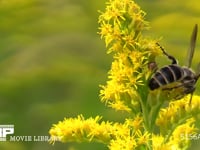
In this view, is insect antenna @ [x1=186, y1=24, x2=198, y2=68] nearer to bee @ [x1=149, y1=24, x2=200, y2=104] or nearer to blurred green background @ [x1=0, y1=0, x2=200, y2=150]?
bee @ [x1=149, y1=24, x2=200, y2=104]

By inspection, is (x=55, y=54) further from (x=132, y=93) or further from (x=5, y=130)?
(x=132, y=93)

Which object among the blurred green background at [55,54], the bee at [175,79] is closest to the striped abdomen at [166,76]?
the bee at [175,79]

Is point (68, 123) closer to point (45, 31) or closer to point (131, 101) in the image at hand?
point (131, 101)

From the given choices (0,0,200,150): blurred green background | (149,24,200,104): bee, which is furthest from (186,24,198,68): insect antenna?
(0,0,200,150): blurred green background

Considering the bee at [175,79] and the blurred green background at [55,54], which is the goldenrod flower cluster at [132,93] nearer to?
the bee at [175,79]

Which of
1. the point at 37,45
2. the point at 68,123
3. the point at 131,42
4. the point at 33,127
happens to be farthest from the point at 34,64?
the point at 131,42

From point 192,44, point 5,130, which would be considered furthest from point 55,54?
point 192,44

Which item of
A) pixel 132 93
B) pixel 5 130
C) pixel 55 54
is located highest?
pixel 55 54
